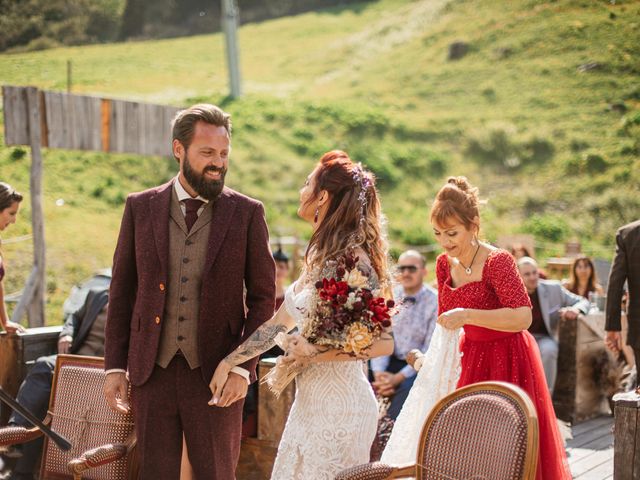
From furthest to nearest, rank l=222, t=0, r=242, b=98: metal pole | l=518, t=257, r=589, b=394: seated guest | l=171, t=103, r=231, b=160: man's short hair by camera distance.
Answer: l=222, t=0, r=242, b=98: metal pole, l=518, t=257, r=589, b=394: seated guest, l=171, t=103, r=231, b=160: man's short hair

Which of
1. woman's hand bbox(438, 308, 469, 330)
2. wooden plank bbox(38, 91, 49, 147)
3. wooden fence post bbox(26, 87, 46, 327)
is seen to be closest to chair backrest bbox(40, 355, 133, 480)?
woman's hand bbox(438, 308, 469, 330)

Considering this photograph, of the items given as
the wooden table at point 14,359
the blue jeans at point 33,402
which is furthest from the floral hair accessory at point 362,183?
the wooden table at point 14,359

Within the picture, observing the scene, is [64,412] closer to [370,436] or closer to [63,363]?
[63,363]

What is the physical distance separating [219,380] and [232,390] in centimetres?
7

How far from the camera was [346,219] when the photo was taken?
3184mm

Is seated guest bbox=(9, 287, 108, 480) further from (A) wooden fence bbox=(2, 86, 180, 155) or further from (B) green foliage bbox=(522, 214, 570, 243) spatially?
(B) green foliage bbox=(522, 214, 570, 243)

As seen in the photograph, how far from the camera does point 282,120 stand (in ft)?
92.6

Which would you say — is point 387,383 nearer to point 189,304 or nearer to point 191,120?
point 189,304

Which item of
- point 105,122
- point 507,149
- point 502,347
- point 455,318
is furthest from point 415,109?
point 455,318

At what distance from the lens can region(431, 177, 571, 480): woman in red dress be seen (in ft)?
12.7

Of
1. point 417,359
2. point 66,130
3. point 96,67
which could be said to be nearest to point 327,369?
point 417,359

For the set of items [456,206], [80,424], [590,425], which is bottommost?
[590,425]

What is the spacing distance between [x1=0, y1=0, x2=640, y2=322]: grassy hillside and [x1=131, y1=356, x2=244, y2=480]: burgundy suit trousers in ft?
46.8

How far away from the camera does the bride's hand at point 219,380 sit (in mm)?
3008
